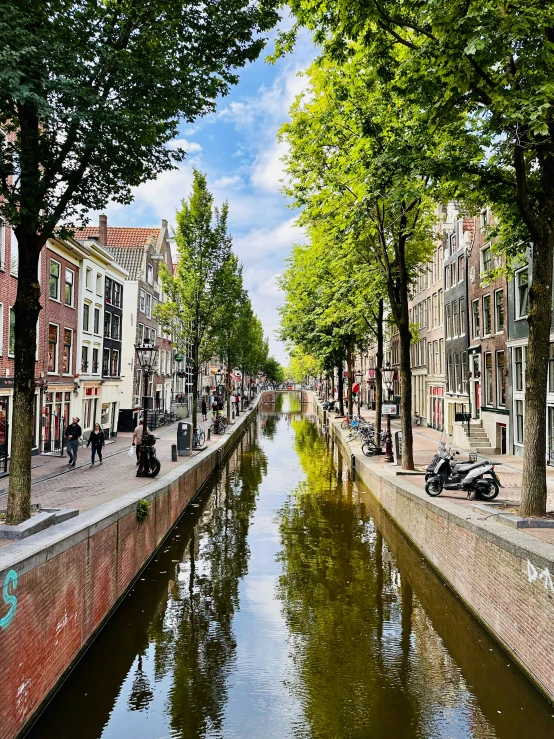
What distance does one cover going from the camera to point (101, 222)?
36.1 m

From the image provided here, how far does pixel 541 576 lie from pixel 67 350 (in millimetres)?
25744

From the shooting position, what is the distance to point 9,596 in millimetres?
5621

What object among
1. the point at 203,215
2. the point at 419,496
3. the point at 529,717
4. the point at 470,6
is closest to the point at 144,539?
the point at 419,496

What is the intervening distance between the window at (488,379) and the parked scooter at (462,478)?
13.0 metres

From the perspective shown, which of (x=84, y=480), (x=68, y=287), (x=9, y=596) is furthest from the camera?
(x=68, y=287)

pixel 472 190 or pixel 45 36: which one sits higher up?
pixel 45 36

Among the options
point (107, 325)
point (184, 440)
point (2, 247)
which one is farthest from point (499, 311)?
point (107, 325)

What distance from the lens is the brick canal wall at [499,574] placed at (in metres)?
6.66

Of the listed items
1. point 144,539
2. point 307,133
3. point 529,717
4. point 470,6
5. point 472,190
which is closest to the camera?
point 529,717

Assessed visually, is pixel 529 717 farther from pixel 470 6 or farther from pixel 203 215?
pixel 203 215

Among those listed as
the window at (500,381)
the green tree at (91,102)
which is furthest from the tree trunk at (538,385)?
the window at (500,381)

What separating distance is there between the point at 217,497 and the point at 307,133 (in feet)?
41.4

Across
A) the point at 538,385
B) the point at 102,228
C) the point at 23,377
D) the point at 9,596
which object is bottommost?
the point at 9,596

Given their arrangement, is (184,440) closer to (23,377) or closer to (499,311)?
(23,377)
